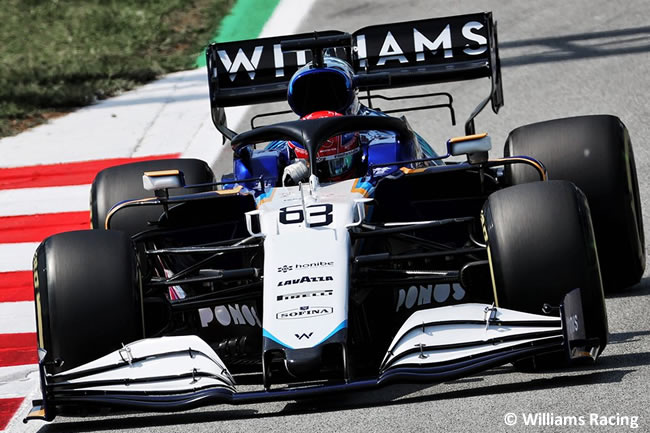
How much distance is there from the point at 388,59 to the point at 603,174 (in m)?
1.88

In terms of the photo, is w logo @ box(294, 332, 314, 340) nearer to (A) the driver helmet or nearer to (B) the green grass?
(A) the driver helmet

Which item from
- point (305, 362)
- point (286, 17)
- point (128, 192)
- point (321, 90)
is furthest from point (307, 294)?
point (286, 17)

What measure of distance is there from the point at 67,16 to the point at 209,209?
9.89m

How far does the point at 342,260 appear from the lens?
5.78m

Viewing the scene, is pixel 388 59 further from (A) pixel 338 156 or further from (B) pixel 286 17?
(B) pixel 286 17

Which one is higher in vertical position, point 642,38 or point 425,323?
point 642,38

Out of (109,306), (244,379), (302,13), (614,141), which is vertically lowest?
(244,379)

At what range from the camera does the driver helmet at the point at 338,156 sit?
706 centimetres

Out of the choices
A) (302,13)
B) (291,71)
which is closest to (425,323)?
(291,71)

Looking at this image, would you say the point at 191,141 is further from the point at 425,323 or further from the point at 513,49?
the point at 425,323

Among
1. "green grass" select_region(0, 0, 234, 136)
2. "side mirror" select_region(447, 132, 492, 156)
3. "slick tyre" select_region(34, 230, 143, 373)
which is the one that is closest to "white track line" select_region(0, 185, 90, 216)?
"green grass" select_region(0, 0, 234, 136)

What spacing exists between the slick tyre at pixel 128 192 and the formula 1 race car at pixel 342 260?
1 centimetres

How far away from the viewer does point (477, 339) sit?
17.8 ft

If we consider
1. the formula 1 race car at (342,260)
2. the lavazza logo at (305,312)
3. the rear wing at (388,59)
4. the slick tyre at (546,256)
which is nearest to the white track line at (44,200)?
the rear wing at (388,59)
